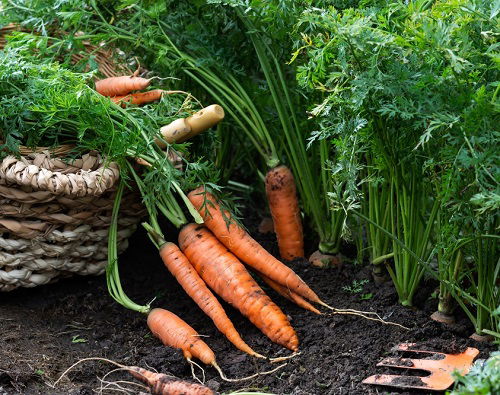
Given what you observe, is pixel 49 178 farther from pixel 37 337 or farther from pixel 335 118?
pixel 335 118

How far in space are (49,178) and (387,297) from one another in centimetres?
131

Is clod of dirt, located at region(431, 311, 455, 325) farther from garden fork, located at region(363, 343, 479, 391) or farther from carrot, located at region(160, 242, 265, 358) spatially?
carrot, located at region(160, 242, 265, 358)

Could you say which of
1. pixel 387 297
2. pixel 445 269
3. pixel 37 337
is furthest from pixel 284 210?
pixel 37 337

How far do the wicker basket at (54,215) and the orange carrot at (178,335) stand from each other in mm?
399

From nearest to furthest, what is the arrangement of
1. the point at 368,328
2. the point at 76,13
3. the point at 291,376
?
the point at 291,376 < the point at 368,328 < the point at 76,13

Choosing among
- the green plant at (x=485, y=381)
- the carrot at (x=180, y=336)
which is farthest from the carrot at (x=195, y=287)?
the green plant at (x=485, y=381)

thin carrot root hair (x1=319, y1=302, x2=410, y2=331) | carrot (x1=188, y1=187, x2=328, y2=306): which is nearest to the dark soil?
thin carrot root hair (x1=319, y1=302, x2=410, y2=331)

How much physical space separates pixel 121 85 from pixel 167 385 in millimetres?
1364

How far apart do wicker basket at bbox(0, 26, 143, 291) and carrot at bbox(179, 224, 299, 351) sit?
0.28m

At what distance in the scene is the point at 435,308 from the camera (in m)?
2.88

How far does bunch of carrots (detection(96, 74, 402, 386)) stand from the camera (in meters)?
2.80

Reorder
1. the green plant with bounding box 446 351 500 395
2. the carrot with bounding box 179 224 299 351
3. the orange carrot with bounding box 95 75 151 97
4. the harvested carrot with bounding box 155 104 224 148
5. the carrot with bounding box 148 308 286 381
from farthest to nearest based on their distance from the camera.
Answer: the orange carrot with bounding box 95 75 151 97 → the harvested carrot with bounding box 155 104 224 148 → the carrot with bounding box 179 224 299 351 → the carrot with bounding box 148 308 286 381 → the green plant with bounding box 446 351 500 395

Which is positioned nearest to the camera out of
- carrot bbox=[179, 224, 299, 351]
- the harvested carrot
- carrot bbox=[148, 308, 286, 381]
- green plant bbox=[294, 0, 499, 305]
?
green plant bbox=[294, 0, 499, 305]

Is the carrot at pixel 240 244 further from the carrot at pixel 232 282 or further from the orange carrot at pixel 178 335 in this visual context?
the orange carrot at pixel 178 335
